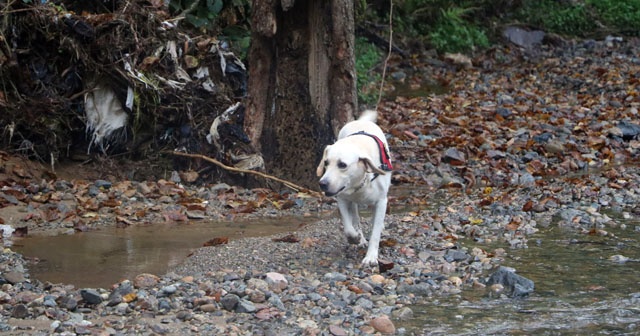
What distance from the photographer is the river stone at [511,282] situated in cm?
537

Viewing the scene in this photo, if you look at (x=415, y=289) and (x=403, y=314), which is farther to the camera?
(x=415, y=289)

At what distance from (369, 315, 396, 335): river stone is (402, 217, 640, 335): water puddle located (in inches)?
5.0

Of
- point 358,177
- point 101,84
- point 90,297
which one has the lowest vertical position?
point 90,297

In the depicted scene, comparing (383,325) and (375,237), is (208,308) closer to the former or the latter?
(383,325)

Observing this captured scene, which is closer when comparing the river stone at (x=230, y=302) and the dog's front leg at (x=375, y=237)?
the river stone at (x=230, y=302)

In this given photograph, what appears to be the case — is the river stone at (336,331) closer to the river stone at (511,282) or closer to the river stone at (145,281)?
the river stone at (145,281)

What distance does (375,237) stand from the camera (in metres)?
5.97

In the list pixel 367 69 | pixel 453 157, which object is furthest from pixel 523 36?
pixel 453 157

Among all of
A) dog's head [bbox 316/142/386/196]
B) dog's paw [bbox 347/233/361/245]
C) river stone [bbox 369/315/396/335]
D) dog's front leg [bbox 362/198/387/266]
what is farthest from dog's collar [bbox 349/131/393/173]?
river stone [bbox 369/315/396/335]

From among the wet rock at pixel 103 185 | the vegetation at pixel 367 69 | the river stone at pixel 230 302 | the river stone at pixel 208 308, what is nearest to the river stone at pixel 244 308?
the river stone at pixel 230 302

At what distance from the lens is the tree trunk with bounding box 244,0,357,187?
831 centimetres

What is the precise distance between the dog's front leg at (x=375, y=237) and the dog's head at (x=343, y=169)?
37 centimetres

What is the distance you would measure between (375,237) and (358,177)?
49 centimetres

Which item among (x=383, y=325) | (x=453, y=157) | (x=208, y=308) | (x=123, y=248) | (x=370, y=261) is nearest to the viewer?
(x=383, y=325)
